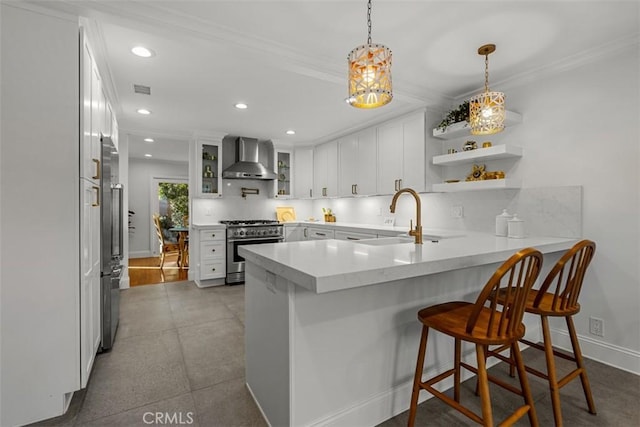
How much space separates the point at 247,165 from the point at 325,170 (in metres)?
1.36

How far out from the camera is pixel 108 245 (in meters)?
2.52

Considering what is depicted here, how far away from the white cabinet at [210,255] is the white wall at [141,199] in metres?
3.69

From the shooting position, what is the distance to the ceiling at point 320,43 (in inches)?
78.7

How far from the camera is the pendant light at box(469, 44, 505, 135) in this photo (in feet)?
7.79

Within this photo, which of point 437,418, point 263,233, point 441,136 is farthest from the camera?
point 263,233

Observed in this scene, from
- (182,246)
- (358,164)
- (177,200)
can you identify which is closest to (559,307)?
(358,164)

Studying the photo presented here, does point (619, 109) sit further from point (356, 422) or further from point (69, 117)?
point (69, 117)

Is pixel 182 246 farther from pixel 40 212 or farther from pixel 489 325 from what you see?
pixel 489 325

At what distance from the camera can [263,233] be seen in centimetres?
507

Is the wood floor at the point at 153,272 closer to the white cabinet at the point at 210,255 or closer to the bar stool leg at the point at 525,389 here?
the white cabinet at the point at 210,255

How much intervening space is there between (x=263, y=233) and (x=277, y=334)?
358cm

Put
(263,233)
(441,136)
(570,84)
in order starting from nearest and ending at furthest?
(570,84), (441,136), (263,233)

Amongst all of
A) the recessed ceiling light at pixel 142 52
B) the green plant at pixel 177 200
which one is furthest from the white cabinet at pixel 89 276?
the green plant at pixel 177 200

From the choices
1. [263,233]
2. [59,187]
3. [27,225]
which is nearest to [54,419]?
[27,225]
